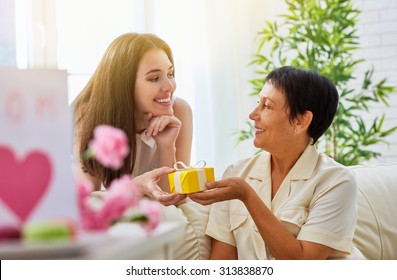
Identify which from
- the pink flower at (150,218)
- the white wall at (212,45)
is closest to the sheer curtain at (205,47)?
the white wall at (212,45)

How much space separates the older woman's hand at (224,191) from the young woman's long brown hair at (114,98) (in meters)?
0.30

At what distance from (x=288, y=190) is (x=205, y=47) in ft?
3.79

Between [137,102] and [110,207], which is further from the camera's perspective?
[137,102]

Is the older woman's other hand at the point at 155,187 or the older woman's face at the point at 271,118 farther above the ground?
the older woman's face at the point at 271,118

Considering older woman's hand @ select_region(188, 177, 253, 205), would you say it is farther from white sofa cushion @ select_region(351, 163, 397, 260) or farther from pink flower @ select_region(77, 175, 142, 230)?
pink flower @ select_region(77, 175, 142, 230)

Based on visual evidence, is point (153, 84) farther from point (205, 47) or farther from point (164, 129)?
point (205, 47)

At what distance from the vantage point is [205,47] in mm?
2740

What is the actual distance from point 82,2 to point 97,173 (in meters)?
0.81

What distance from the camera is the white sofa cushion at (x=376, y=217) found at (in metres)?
1.90

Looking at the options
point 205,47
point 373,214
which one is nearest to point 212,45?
point 205,47

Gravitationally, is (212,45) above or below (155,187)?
above

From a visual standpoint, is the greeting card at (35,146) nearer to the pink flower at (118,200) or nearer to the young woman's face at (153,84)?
the pink flower at (118,200)

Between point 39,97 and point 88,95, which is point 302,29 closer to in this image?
point 88,95

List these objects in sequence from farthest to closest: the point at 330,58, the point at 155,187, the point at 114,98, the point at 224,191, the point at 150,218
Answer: the point at 330,58, the point at 114,98, the point at 155,187, the point at 224,191, the point at 150,218
